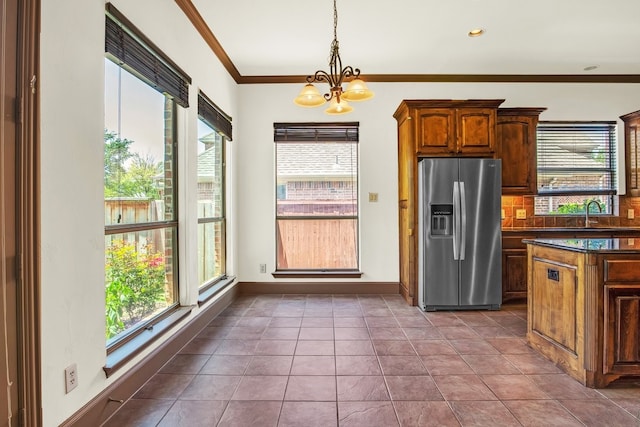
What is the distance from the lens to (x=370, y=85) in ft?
14.8

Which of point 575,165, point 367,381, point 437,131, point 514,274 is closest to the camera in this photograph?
point 367,381

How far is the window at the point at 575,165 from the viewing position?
4594 millimetres

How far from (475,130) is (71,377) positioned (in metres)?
4.08

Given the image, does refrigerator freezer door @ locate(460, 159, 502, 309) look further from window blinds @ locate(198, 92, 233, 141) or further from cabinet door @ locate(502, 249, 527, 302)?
window blinds @ locate(198, 92, 233, 141)

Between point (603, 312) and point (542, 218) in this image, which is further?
point (542, 218)

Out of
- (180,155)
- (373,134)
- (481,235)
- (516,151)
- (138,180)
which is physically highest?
(373,134)

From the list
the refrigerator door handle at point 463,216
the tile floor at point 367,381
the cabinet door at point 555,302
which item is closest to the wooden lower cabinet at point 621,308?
the cabinet door at point 555,302

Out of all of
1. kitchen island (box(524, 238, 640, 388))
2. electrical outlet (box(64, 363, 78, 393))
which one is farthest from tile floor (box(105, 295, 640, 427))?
electrical outlet (box(64, 363, 78, 393))

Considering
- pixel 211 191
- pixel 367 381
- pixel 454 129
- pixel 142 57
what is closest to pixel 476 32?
pixel 454 129

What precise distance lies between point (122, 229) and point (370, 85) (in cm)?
355

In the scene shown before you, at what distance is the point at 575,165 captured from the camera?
15.2 feet

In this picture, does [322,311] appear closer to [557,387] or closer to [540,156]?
[557,387]

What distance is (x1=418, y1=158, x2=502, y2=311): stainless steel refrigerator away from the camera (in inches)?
147

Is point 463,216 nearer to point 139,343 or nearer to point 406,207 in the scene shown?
point 406,207
